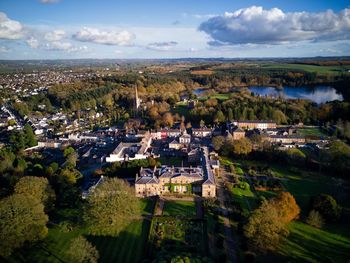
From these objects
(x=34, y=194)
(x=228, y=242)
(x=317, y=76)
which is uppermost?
(x=317, y=76)

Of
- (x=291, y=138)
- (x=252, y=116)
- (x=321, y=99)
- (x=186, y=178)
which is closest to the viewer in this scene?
(x=186, y=178)

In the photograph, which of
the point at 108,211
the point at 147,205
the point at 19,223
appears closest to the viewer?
the point at 19,223

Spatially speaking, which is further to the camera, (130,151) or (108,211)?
(130,151)

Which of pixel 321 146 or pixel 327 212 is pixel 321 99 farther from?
pixel 327 212

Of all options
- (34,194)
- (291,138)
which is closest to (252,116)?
(291,138)

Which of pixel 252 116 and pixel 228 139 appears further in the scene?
pixel 252 116

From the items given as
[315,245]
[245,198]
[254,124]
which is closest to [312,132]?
[254,124]

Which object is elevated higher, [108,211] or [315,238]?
[108,211]

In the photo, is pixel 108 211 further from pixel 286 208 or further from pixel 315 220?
pixel 315 220
